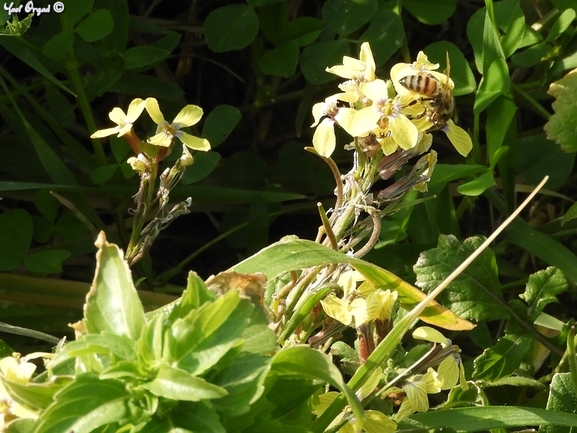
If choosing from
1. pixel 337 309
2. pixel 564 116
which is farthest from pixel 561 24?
pixel 337 309

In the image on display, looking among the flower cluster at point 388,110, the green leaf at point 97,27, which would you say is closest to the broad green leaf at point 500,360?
the flower cluster at point 388,110

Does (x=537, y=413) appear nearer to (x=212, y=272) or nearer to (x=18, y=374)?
(x=18, y=374)

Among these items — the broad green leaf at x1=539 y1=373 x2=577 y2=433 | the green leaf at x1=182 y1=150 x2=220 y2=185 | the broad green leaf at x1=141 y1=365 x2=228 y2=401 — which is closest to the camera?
the broad green leaf at x1=141 y1=365 x2=228 y2=401

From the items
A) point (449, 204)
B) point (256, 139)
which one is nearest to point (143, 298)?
point (256, 139)

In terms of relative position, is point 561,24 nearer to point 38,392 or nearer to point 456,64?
point 456,64

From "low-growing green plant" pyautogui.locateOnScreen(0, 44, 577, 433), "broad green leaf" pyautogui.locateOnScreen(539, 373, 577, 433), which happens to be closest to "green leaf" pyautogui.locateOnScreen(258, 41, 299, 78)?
"low-growing green plant" pyautogui.locateOnScreen(0, 44, 577, 433)

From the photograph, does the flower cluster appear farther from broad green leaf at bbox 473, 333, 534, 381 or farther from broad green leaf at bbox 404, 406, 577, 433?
broad green leaf at bbox 473, 333, 534, 381
